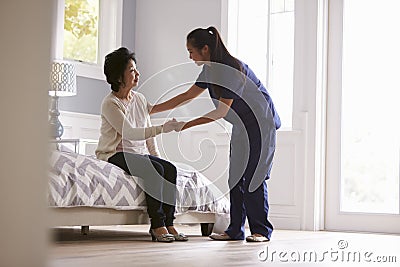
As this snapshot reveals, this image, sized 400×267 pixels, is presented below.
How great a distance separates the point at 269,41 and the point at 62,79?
5.23 feet

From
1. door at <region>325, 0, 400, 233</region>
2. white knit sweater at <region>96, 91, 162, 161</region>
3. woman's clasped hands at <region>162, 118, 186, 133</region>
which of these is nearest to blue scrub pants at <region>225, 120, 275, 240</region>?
woman's clasped hands at <region>162, 118, 186, 133</region>

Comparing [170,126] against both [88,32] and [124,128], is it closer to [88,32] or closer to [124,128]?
[124,128]

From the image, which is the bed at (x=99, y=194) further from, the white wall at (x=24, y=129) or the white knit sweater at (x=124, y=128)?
the white wall at (x=24, y=129)

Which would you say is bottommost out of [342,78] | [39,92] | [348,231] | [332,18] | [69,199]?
[348,231]

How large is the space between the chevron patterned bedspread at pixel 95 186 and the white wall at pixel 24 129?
101 inches

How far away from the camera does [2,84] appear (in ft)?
1.06

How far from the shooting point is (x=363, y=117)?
4.77m

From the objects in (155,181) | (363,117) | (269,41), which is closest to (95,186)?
(155,181)

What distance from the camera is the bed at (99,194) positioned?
2957 mm

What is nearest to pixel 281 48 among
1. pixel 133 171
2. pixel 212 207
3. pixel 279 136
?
pixel 279 136

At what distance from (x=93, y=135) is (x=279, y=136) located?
1511mm

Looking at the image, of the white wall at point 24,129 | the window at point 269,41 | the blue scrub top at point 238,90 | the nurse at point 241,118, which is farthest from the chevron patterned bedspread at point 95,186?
the white wall at point 24,129

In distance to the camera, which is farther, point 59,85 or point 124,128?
point 59,85

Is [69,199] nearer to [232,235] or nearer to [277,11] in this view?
[232,235]
